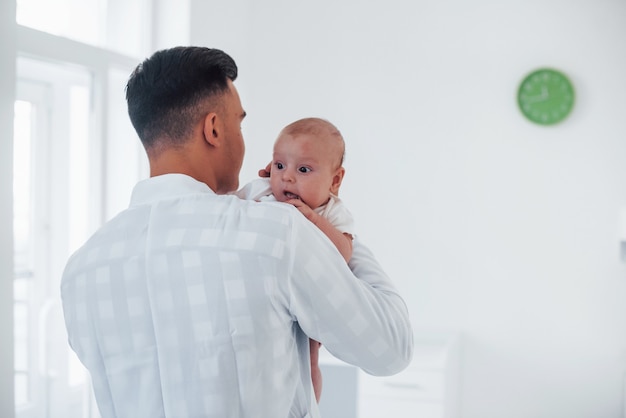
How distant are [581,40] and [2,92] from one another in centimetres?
233

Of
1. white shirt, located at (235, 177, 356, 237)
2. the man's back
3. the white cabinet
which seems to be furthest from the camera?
the white cabinet

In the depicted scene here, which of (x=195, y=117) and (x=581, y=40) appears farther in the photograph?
(x=581, y=40)

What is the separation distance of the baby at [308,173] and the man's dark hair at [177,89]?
0.90ft

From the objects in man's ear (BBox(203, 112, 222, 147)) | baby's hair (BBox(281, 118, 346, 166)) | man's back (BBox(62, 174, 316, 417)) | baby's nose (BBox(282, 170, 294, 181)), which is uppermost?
baby's hair (BBox(281, 118, 346, 166))

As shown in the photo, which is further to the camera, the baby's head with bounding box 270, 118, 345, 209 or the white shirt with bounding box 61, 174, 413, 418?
the baby's head with bounding box 270, 118, 345, 209

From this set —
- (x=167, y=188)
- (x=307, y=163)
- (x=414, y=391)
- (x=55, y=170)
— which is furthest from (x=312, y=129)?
(x=414, y=391)

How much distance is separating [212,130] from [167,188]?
0.39 ft

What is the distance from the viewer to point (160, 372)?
0.95 metres

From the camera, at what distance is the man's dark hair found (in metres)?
1.04

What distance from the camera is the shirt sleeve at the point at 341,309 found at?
93cm

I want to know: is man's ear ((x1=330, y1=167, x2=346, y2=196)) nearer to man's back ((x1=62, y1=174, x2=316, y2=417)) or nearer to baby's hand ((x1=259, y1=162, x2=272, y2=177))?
baby's hand ((x1=259, y1=162, x2=272, y2=177))

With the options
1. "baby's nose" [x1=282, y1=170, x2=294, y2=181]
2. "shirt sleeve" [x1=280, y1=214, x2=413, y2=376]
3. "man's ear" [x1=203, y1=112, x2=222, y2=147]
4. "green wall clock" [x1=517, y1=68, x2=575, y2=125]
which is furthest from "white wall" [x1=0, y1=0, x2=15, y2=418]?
"green wall clock" [x1=517, y1=68, x2=575, y2=125]

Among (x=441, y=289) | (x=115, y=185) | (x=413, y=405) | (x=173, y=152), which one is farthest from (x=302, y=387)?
(x=441, y=289)

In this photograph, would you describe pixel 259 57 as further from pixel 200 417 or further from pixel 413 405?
pixel 200 417
